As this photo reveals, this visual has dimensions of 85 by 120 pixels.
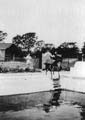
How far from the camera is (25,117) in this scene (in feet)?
31.7

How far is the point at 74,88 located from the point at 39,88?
2.59 metres

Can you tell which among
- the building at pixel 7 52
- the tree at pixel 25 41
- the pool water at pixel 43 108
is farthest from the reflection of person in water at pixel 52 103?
the tree at pixel 25 41

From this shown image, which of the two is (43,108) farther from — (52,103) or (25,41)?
(25,41)

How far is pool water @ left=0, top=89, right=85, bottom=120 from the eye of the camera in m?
9.77

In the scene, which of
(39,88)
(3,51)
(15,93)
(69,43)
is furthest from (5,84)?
(69,43)

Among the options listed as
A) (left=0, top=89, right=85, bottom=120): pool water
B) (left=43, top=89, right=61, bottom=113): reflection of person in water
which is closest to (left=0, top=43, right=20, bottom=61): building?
(left=0, top=89, right=85, bottom=120): pool water

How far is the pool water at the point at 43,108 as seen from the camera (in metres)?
9.77

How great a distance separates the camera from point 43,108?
11477 millimetres

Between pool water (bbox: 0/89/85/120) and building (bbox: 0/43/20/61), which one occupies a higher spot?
building (bbox: 0/43/20/61)

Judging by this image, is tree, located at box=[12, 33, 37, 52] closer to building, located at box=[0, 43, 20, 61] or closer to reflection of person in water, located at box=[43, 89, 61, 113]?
building, located at box=[0, 43, 20, 61]

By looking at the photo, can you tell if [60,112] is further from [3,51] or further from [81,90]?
[3,51]

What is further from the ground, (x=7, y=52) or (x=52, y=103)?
(x=7, y=52)

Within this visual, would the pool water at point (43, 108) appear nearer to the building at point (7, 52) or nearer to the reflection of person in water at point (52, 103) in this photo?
the reflection of person in water at point (52, 103)

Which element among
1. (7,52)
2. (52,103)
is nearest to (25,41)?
(7,52)
